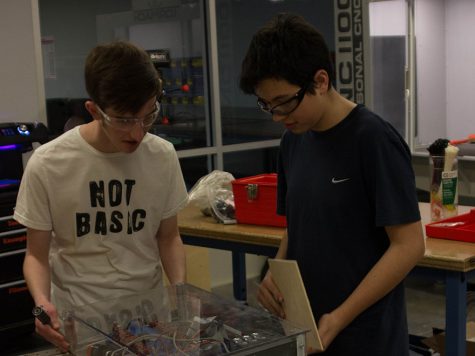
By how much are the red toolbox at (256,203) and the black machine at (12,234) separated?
1.31 metres

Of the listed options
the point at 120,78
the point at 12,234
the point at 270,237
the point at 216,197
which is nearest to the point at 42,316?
the point at 120,78

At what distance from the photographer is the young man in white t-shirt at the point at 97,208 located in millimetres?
1616

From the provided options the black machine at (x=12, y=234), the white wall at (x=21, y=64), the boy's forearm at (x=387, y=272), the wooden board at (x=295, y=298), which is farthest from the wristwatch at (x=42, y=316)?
the white wall at (x=21, y=64)

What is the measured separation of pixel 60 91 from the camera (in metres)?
4.32

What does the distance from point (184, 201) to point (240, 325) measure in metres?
0.45

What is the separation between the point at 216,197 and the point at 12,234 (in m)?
1.24

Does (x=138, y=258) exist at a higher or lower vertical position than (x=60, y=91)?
lower

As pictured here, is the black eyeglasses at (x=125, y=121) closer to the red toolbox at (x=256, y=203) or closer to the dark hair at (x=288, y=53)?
the dark hair at (x=288, y=53)

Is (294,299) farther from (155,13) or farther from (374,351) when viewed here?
(155,13)

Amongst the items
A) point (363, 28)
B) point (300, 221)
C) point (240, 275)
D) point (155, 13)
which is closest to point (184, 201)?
point (300, 221)

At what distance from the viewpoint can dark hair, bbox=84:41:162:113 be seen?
A: 1.48 metres

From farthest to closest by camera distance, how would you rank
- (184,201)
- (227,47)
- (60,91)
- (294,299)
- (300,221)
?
(227,47), (60,91), (184,201), (300,221), (294,299)

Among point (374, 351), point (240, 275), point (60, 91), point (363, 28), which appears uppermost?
point (363, 28)

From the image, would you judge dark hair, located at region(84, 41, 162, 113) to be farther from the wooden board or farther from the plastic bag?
the plastic bag
